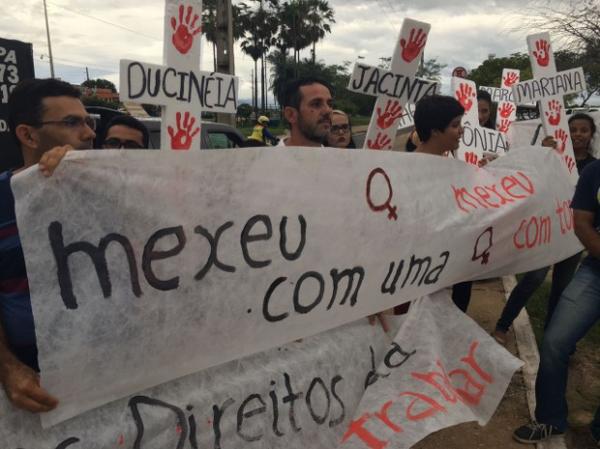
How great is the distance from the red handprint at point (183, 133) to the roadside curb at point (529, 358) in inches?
97.5

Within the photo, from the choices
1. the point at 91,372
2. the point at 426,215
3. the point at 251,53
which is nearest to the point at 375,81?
the point at 426,215

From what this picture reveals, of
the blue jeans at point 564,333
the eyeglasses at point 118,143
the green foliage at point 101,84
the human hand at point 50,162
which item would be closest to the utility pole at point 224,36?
the eyeglasses at point 118,143

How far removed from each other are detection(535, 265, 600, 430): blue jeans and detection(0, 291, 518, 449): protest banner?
2.02 ft

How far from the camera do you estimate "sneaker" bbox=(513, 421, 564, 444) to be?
271cm

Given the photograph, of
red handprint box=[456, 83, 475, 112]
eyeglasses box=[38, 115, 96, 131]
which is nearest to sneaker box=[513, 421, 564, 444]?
eyeglasses box=[38, 115, 96, 131]

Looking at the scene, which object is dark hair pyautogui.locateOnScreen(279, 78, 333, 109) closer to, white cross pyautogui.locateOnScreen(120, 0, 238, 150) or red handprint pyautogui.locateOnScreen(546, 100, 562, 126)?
white cross pyautogui.locateOnScreen(120, 0, 238, 150)

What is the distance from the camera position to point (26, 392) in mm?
1259

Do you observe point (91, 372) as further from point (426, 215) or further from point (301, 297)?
point (426, 215)

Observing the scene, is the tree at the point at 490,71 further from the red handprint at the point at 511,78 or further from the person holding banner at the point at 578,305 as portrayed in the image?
the person holding banner at the point at 578,305

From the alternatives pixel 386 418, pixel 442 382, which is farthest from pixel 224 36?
pixel 386 418

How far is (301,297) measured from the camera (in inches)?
69.1

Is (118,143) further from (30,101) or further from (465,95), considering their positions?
(465,95)

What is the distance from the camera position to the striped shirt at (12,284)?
1327 mm

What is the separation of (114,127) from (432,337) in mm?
1954
